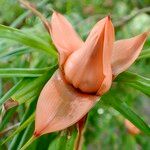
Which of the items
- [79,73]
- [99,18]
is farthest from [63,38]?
[99,18]

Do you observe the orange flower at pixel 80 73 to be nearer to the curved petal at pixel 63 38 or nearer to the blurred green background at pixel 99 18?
the curved petal at pixel 63 38

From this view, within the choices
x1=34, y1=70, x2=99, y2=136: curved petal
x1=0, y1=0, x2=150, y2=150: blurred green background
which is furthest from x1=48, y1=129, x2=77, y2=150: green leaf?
x1=0, y1=0, x2=150, y2=150: blurred green background

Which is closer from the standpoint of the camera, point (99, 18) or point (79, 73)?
point (79, 73)

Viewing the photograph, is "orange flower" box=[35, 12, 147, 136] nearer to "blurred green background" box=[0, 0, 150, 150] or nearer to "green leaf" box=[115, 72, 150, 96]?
"green leaf" box=[115, 72, 150, 96]

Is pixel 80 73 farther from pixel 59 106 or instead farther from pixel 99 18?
pixel 99 18

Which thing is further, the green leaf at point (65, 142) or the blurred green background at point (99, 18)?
the blurred green background at point (99, 18)

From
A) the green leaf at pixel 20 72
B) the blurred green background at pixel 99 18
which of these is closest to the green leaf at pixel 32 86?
the green leaf at pixel 20 72

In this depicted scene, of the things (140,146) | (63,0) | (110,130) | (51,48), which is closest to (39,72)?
(51,48)
